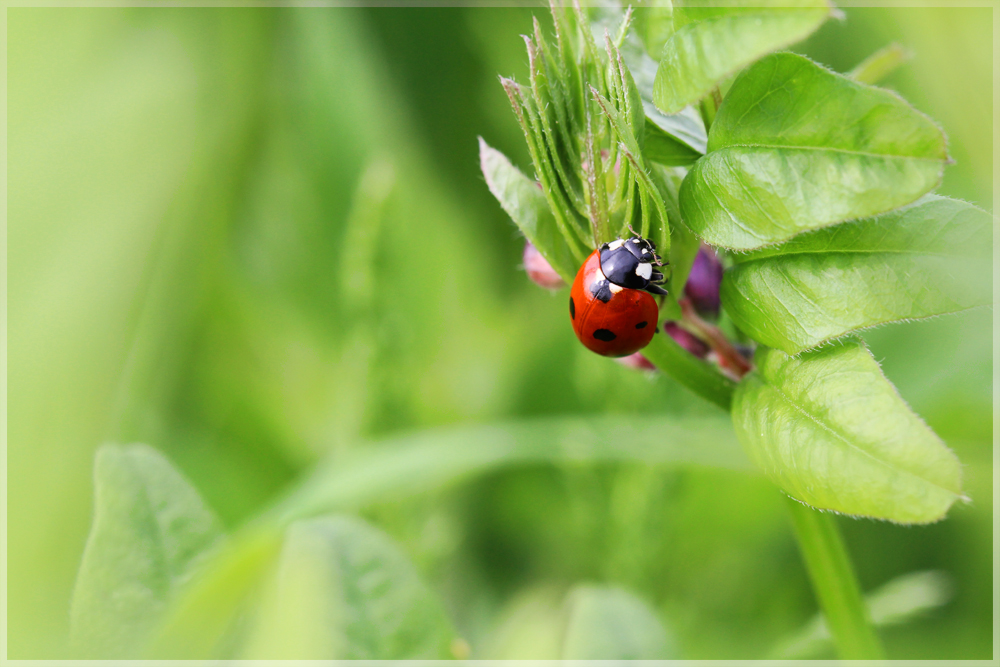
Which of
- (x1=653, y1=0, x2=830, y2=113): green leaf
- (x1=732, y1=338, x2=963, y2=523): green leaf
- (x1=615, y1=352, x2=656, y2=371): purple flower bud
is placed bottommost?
(x1=615, y1=352, x2=656, y2=371): purple flower bud

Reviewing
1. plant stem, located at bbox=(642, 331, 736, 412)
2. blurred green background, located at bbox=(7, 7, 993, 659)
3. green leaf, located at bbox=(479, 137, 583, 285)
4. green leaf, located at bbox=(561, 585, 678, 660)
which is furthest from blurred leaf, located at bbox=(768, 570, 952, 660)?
green leaf, located at bbox=(479, 137, 583, 285)

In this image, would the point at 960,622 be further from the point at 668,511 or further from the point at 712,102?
the point at 712,102

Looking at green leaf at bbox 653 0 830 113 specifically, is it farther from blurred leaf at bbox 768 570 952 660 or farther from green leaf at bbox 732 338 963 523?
blurred leaf at bbox 768 570 952 660

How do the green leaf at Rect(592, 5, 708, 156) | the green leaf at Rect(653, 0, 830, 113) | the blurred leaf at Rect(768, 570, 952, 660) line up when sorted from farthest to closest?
1. the blurred leaf at Rect(768, 570, 952, 660)
2. the green leaf at Rect(592, 5, 708, 156)
3. the green leaf at Rect(653, 0, 830, 113)

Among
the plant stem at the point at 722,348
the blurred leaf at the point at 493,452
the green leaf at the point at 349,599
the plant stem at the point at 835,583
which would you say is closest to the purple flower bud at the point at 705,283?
the plant stem at the point at 722,348

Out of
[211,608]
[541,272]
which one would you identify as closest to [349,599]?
[211,608]

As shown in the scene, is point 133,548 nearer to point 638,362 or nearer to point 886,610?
point 638,362

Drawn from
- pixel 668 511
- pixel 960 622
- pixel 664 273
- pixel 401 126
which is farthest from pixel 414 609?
pixel 401 126
